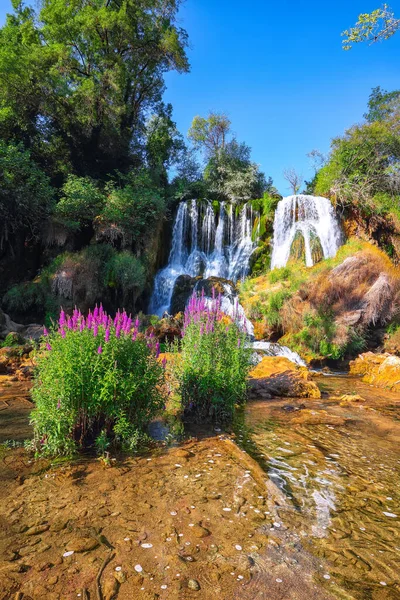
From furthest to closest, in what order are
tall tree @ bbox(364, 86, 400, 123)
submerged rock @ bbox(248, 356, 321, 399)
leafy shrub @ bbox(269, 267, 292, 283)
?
tall tree @ bbox(364, 86, 400, 123)
leafy shrub @ bbox(269, 267, 292, 283)
submerged rock @ bbox(248, 356, 321, 399)

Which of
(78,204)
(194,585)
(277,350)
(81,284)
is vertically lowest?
(194,585)

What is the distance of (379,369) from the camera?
1062cm

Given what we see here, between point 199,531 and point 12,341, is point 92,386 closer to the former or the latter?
point 199,531

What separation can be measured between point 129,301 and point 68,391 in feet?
46.1

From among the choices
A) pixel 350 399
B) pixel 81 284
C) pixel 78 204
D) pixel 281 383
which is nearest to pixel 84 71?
pixel 78 204

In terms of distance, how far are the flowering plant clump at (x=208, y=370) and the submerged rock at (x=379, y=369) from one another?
6089 mm

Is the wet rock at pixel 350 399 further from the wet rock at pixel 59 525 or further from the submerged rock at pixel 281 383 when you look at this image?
the wet rock at pixel 59 525

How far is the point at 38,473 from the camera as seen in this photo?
3635mm

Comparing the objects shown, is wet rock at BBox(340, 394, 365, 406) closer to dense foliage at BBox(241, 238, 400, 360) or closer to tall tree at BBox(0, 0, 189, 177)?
dense foliage at BBox(241, 238, 400, 360)

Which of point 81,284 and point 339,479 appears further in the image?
point 81,284

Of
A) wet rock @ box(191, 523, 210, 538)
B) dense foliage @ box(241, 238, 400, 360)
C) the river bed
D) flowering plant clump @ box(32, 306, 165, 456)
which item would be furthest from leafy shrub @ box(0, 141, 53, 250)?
wet rock @ box(191, 523, 210, 538)

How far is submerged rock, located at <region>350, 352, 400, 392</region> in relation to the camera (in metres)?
9.84

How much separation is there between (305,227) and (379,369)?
1080 cm

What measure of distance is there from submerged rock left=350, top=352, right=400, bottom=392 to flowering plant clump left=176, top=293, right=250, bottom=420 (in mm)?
6089
